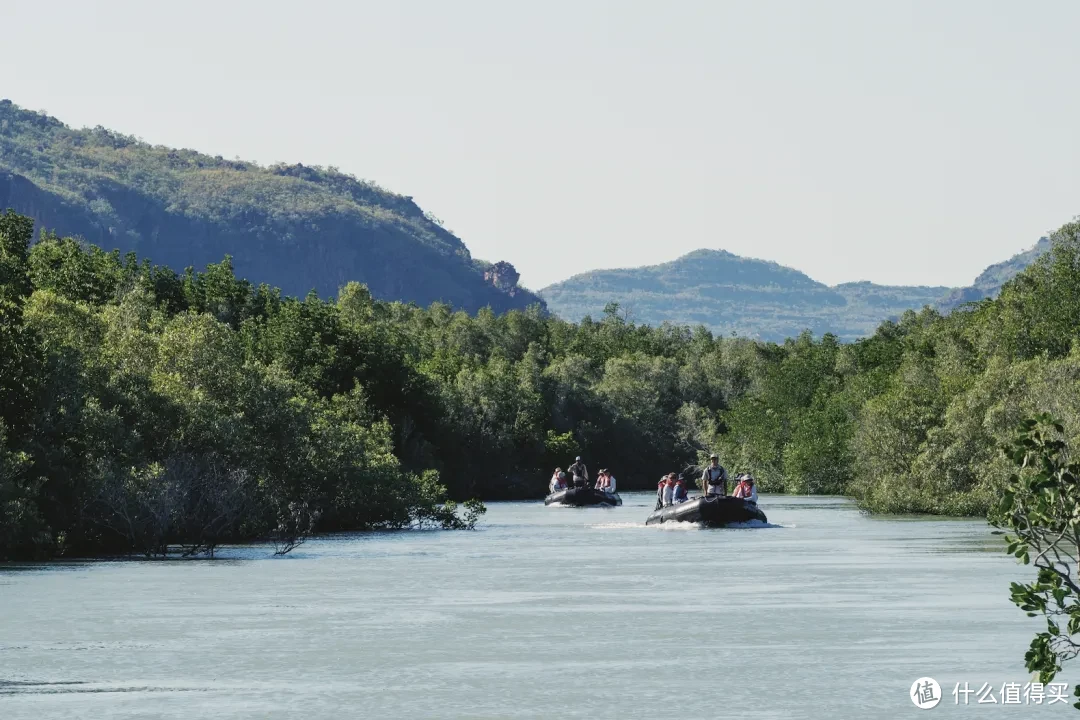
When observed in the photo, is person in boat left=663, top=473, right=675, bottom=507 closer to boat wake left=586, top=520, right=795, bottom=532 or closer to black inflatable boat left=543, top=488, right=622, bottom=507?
boat wake left=586, top=520, right=795, bottom=532

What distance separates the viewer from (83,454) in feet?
134

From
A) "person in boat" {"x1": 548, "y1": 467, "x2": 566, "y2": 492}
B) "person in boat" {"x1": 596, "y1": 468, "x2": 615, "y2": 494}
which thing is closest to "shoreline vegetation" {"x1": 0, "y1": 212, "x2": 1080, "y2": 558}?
"person in boat" {"x1": 548, "y1": 467, "x2": 566, "y2": 492}

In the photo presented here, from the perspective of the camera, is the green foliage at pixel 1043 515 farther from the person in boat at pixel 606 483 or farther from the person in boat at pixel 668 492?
the person in boat at pixel 606 483

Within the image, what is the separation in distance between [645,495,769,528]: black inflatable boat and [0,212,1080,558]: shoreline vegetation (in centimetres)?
692

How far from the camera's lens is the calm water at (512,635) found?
20016 mm

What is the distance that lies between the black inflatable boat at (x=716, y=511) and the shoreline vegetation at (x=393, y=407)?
6918mm

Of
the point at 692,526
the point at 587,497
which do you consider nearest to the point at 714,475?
the point at 692,526

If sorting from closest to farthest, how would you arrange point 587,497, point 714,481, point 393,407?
point 714,481, point 587,497, point 393,407

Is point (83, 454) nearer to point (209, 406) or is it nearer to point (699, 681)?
point (209, 406)

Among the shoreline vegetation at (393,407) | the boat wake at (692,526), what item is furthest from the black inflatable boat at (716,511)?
the shoreline vegetation at (393,407)
